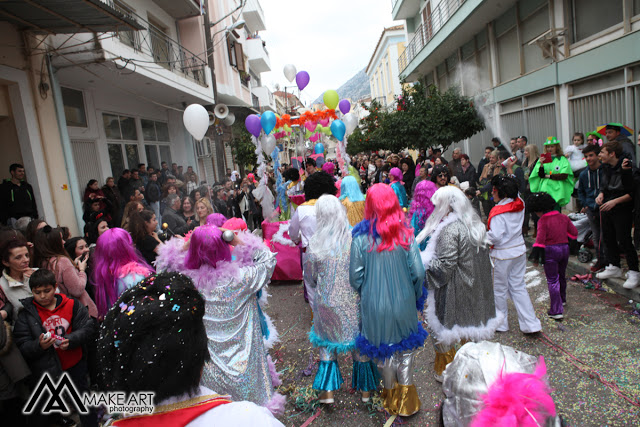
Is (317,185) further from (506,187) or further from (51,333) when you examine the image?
(51,333)

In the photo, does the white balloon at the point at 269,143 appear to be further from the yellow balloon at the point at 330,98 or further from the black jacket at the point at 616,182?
the black jacket at the point at 616,182

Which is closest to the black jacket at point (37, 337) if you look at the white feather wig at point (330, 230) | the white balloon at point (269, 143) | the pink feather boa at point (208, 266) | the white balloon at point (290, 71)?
the pink feather boa at point (208, 266)

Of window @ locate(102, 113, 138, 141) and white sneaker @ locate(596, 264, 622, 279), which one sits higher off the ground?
window @ locate(102, 113, 138, 141)

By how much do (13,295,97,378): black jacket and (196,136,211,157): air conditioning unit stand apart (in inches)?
581

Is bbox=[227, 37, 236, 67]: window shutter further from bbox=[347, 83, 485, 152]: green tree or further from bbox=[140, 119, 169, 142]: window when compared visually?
bbox=[347, 83, 485, 152]: green tree

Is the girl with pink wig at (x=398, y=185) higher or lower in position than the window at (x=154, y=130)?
lower

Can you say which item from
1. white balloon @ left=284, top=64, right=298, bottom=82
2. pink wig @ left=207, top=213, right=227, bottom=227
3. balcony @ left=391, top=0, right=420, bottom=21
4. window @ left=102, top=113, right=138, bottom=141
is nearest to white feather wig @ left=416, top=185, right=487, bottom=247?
pink wig @ left=207, top=213, right=227, bottom=227

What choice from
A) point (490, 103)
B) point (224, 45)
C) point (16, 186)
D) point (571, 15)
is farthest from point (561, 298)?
point (224, 45)

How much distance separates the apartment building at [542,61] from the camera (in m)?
7.50

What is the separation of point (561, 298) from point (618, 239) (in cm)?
126

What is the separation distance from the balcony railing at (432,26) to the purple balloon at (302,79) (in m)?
5.61

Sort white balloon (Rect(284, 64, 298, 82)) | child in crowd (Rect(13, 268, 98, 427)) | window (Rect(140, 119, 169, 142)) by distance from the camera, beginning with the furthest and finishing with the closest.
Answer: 1. window (Rect(140, 119, 169, 142))
2. white balloon (Rect(284, 64, 298, 82))
3. child in crowd (Rect(13, 268, 98, 427))

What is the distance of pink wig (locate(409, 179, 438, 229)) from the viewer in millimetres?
4801

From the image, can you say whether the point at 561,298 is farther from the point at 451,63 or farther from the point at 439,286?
the point at 451,63
